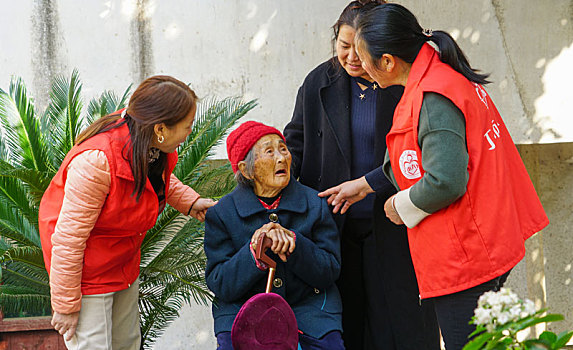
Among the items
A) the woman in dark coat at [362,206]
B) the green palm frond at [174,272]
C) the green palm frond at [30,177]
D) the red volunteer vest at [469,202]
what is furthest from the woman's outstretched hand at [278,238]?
the green palm frond at [30,177]

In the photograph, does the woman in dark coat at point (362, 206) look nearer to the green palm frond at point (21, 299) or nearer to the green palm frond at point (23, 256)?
the green palm frond at point (23, 256)

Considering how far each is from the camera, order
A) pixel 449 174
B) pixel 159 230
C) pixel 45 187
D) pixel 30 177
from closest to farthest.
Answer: pixel 449 174
pixel 30 177
pixel 45 187
pixel 159 230

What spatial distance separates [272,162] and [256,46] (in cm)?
231

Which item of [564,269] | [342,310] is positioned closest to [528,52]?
[564,269]

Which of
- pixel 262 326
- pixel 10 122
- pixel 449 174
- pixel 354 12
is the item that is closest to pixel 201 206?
pixel 262 326

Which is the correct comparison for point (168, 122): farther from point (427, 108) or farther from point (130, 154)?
point (427, 108)

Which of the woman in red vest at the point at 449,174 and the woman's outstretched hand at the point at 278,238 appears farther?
A: the woman's outstretched hand at the point at 278,238

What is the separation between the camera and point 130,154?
115 inches

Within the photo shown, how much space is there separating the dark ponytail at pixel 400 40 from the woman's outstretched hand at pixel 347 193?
0.78 metres

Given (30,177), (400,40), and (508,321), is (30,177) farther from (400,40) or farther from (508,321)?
(508,321)

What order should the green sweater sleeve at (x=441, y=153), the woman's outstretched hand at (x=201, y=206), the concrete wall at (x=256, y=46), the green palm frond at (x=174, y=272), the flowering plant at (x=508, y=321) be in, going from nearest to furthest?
the flowering plant at (x=508, y=321)
the green sweater sleeve at (x=441, y=153)
the woman's outstretched hand at (x=201, y=206)
the green palm frond at (x=174, y=272)
the concrete wall at (x=256, y=46)

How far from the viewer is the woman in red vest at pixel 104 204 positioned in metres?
2.85

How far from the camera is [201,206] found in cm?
362

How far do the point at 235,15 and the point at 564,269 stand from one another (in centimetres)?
388
